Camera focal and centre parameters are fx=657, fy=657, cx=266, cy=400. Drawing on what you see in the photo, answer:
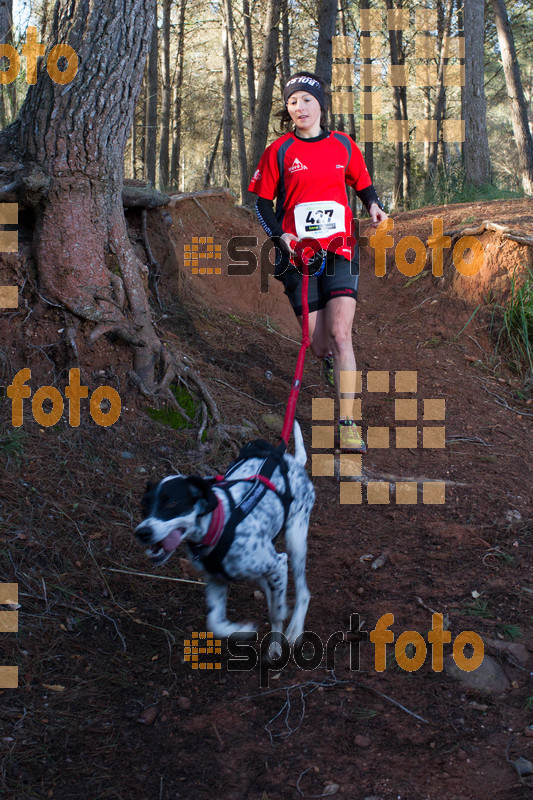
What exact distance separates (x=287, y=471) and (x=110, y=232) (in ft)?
8.81

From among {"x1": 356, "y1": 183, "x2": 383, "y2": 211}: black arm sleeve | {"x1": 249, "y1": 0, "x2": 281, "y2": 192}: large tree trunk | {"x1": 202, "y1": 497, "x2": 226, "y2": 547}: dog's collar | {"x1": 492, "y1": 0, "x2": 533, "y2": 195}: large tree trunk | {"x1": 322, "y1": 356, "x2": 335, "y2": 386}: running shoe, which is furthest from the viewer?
{"x1": 492, "y1": 0, "x2": 533, "y2": 195}: large tree trunk

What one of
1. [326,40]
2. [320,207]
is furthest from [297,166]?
[326,40]

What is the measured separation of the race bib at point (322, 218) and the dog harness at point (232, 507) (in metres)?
2.18

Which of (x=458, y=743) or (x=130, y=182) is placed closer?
(x=458, y=743)

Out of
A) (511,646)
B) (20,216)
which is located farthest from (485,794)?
(20,216)

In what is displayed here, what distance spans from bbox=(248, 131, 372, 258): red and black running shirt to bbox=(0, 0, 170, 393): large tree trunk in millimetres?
1142

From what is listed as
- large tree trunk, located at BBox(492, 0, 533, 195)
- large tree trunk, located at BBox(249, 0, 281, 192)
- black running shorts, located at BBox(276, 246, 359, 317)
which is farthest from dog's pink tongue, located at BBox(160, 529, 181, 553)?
large tree trunk, located at BBox(492, 0, 533, 195)

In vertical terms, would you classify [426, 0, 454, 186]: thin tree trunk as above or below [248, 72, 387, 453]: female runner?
above

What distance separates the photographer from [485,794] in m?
2.29

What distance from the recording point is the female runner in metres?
4.85

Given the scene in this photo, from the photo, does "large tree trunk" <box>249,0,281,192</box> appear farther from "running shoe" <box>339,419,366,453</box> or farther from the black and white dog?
the black and white dog

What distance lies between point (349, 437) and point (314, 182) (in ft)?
6.27

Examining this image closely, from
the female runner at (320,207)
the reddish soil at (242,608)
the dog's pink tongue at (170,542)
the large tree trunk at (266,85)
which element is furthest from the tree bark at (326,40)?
the dog's pink tongue at (170,542)

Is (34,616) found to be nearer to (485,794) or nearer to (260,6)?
(485,794)
